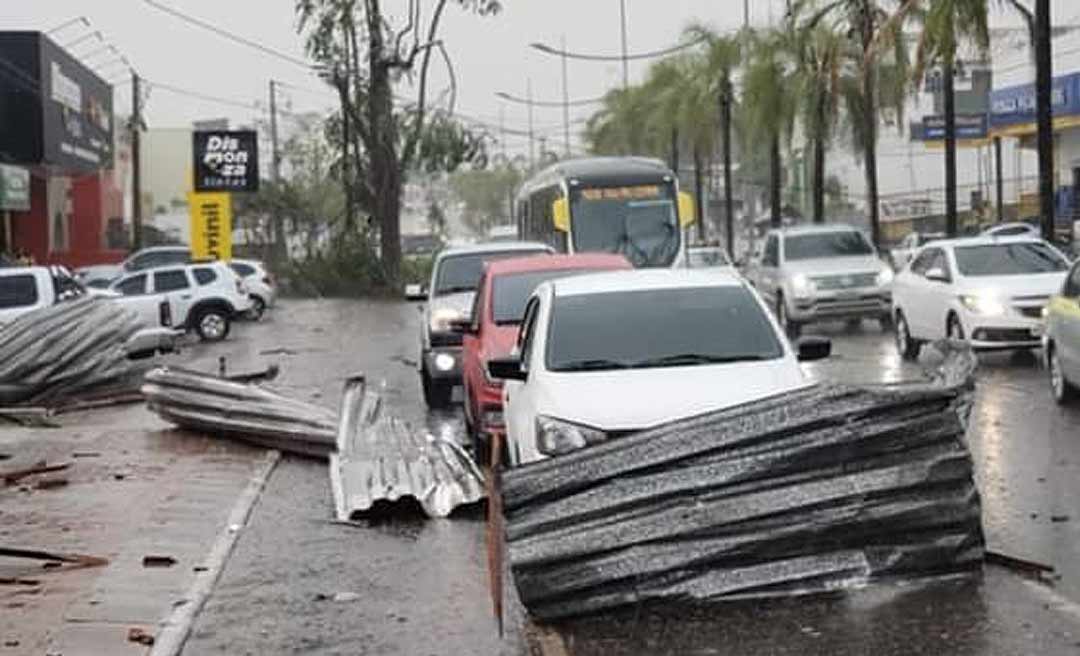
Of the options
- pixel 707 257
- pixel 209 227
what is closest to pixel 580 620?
pixel 707 257

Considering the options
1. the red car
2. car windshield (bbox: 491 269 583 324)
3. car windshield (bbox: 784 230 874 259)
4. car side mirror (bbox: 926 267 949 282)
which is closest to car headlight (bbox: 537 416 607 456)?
the red car

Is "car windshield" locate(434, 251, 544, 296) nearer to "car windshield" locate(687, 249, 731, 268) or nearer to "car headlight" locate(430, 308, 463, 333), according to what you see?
"car headlight" locate(430, 308, 463, 333)

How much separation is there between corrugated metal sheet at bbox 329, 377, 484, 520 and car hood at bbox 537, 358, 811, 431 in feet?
6.64

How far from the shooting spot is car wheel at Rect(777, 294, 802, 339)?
100 ft

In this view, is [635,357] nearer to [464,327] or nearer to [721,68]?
[464,327]

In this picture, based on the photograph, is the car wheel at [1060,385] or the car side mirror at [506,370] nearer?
the car side mirror at [506,370]

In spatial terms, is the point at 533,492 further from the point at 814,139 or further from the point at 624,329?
the point at 814,139

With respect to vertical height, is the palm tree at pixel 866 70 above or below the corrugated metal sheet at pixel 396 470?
above

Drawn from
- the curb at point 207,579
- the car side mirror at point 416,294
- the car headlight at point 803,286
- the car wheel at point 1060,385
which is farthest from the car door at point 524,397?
the car headlight at point 803,286

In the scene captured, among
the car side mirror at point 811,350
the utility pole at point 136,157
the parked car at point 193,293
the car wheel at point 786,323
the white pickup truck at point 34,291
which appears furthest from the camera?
the utility pole at point 136,157

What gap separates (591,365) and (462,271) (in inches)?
434

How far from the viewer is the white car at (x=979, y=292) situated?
71.2 ft

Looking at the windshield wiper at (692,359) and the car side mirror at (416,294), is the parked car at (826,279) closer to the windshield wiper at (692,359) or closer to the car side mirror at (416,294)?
the car side mirror at (416,294)

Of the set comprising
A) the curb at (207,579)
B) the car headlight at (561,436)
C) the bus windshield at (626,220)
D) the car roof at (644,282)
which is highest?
the bus windshield at (626,220)
